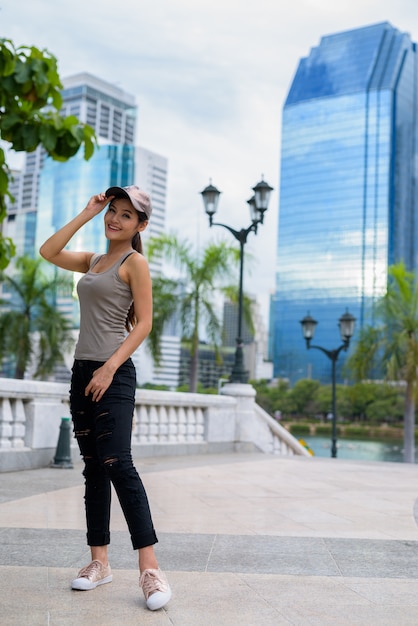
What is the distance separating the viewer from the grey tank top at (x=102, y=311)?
350cm

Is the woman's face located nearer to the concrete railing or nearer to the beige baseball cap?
the beige baseball cap

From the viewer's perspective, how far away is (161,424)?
11688mm

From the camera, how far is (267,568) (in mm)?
4086

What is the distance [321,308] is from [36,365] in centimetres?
10498

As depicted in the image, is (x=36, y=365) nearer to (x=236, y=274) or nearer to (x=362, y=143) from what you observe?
(x=236, y=274)

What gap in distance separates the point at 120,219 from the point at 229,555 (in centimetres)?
205

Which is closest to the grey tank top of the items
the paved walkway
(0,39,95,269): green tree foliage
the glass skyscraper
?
(0,39,95,269): green tree foliage

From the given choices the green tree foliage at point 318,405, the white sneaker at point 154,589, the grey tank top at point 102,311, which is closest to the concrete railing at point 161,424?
the grey tank top at point 102,311

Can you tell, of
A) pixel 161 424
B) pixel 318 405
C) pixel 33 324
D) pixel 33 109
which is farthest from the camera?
pixel 318 405

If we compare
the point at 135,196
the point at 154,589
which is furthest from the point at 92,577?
the point at 135,196

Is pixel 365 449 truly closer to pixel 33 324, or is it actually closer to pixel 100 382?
pixel 33 324

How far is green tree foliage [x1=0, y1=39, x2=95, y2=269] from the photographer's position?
3980 mm

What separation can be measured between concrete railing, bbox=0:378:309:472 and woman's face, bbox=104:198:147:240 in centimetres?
522

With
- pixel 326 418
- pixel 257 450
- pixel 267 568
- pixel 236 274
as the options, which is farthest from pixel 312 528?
pixel 326 418
